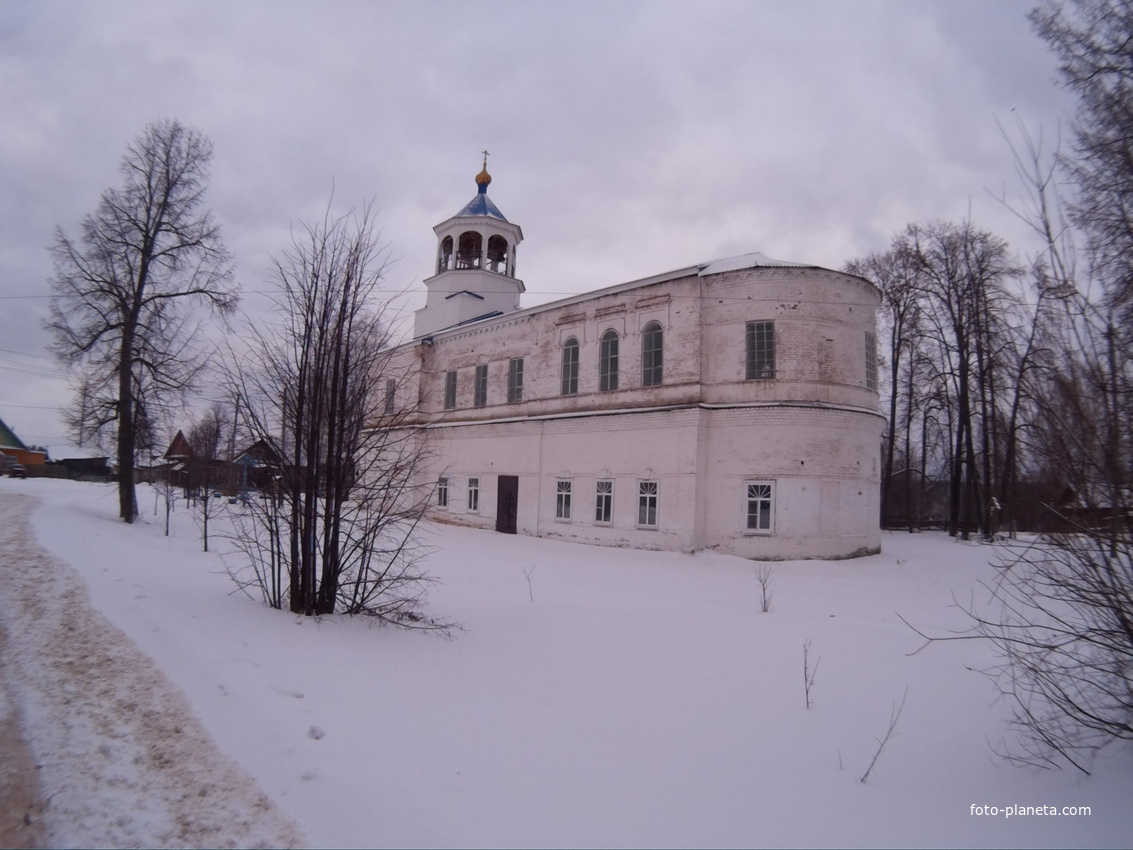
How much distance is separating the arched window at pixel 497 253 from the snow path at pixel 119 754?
2622 centimetres

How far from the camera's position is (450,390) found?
92.4ft

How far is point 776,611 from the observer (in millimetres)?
11141

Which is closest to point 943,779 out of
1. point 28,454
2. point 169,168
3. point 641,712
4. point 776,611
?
point 641,712

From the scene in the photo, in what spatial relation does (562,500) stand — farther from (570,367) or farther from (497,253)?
(497,253)

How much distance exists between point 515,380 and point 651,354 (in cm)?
659

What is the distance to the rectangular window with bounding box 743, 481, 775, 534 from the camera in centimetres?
1822

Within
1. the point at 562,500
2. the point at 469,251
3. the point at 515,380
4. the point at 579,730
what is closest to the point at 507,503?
the point at 562,500

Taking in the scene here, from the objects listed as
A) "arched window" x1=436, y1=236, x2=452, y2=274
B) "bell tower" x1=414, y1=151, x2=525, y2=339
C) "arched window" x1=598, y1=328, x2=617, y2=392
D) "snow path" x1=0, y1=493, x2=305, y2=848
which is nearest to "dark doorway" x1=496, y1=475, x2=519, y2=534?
"arched window" x1=598, y1=328, x2=617, y2=392

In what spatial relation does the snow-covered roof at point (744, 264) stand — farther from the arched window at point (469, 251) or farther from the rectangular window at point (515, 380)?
the arched window at point (469, 251)

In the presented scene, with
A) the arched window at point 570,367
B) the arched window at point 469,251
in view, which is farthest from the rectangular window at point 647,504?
the arched window at point 469,251

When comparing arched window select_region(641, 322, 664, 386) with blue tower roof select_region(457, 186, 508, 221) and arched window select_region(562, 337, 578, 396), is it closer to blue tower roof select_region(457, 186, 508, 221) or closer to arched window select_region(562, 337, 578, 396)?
arched window select_region(562, 337, 578, 396)

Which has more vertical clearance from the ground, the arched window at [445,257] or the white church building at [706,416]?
the arched window at [445,257]

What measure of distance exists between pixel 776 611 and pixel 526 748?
752cm

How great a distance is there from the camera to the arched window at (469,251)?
3058 cm
